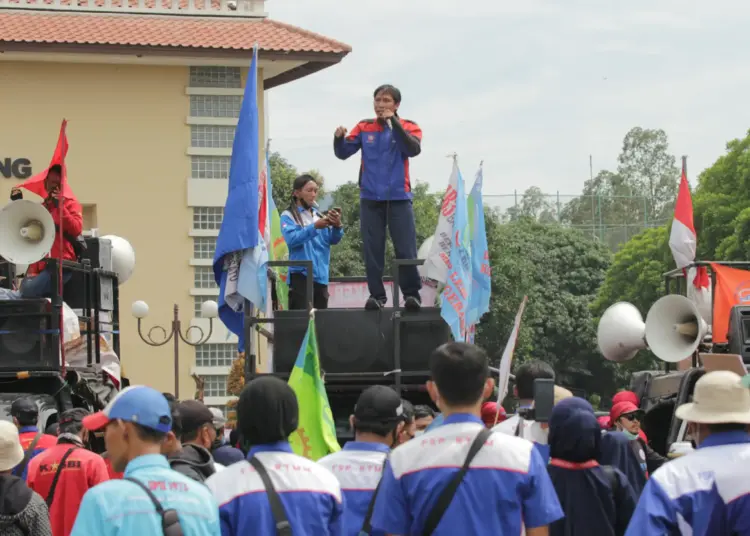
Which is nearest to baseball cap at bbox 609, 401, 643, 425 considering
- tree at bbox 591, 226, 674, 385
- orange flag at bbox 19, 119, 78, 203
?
orange flag at bbox 19, 119, 78, 203

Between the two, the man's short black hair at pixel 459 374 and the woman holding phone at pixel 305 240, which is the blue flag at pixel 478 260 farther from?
the man's short black hair at pixel 459 374

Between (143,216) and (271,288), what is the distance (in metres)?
20.9

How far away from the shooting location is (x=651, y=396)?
1381 cm

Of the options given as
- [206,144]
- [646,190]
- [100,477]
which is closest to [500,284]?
[206,144]

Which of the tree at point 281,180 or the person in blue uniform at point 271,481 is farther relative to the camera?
the tree at point 281,180

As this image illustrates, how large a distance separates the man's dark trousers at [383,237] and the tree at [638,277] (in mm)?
37213

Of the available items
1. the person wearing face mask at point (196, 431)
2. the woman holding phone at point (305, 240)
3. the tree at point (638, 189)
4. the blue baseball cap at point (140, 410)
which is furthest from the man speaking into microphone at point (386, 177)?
the tree at point (638, 189)

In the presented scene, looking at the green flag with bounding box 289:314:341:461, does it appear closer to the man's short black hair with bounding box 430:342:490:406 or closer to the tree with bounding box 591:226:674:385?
the man's short black hair with bounding box 430:342:490:406

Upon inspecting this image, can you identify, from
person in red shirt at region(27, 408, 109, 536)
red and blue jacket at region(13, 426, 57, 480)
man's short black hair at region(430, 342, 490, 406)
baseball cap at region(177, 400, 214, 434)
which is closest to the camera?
man's short black hair at region(430, 342, 490, 406)

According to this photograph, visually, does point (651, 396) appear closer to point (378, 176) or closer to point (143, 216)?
point (378, 176)

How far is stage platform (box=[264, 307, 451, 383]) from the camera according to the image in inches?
478

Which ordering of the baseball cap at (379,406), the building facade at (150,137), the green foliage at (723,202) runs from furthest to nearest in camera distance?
the green foliage at (723,202)
the building facade at (150,137)
the baseball cap at (379,406)

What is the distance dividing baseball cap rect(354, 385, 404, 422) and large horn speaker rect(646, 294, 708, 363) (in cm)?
717

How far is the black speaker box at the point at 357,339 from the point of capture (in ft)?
39.9
